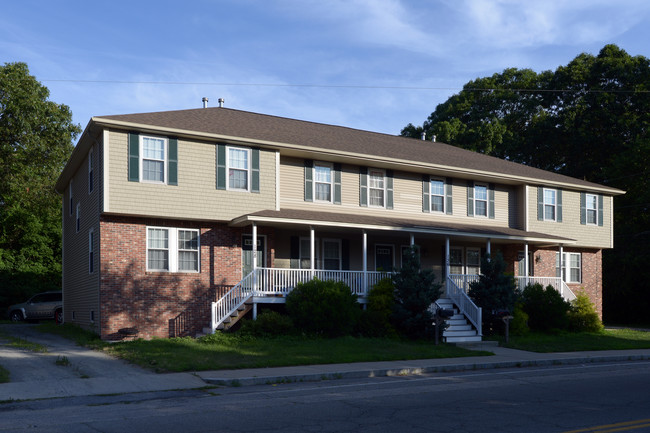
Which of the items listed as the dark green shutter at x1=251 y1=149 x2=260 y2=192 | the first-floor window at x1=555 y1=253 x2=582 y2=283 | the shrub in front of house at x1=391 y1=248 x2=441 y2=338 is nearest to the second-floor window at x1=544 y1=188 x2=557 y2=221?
the first-floor window at x1=555 y1=253 x2=582 y2=283

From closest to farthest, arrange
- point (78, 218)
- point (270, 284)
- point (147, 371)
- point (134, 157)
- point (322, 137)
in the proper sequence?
point (147, 371) → point (134, 157) → point (270, 284) → point (78, 218) → point (322, 137)

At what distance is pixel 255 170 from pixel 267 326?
18.0 ft

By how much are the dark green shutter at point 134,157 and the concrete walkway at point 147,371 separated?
530 centimetres

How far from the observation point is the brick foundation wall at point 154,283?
778 inches

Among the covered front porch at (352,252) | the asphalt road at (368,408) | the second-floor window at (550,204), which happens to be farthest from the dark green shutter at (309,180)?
the second-floor window at (550,204)

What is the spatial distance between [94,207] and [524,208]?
58.6 ft

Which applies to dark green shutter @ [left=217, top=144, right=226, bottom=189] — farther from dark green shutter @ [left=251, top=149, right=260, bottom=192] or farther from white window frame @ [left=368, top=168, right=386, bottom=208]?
white window frame @ [left=368, top=168, right=386, bottom=208]

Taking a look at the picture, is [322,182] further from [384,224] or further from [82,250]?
[82,250]

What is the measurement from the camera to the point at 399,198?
1019 inches

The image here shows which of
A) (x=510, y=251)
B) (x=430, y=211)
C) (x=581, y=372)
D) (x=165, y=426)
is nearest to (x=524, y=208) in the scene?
(x=510, y=251)

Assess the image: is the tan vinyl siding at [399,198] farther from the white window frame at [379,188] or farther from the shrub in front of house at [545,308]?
the shrub in front of house at [545,308]

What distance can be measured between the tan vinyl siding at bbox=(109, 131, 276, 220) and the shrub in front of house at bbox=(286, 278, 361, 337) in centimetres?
343

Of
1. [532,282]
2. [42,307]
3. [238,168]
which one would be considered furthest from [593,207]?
[42,307]

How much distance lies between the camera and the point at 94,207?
21172 mm
